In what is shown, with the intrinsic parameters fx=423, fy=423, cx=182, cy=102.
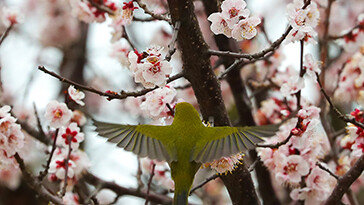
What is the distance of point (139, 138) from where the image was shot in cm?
183

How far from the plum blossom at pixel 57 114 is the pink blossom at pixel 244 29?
101 centimetres

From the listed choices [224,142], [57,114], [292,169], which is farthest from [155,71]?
[292,169]

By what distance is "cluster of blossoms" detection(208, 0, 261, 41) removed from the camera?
1794 mm

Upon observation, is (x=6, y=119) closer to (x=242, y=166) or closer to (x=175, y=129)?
A: (x=175, y=129)

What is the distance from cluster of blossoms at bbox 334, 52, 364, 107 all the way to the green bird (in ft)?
5.36

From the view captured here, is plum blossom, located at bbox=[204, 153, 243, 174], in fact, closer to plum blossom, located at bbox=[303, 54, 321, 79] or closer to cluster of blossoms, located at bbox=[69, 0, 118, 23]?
plum blossom, located at bbox=[303, 54, 321, 79]

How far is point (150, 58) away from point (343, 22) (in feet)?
14.8

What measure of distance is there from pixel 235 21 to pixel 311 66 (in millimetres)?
645

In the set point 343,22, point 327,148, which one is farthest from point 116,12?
point 343,22

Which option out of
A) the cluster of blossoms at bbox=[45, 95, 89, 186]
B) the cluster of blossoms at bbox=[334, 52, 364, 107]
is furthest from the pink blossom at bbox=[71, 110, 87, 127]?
the cluster of blossoms at bbox=[334, 52, 364, 107]

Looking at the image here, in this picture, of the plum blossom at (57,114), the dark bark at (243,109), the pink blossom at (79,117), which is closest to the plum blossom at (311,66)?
the dark bark at (243,109)

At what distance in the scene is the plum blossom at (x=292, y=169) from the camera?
2.26 metres

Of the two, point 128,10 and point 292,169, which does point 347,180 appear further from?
point 128,10

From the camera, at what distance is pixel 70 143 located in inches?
91.1
